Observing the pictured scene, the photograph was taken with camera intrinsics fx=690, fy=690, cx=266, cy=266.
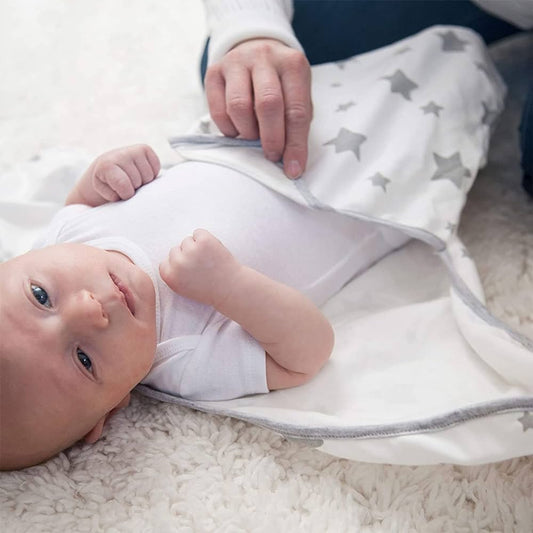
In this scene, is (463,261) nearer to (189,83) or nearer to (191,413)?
(191,413)

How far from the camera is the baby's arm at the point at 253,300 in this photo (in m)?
0.78

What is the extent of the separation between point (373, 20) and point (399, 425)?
2.33ft

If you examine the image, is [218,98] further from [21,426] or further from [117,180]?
[21,426]

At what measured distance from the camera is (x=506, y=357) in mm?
773

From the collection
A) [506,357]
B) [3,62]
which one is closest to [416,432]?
[506,357]

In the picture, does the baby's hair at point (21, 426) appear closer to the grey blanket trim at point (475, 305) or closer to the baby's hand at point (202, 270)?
the baby's hand at point (202, 270)

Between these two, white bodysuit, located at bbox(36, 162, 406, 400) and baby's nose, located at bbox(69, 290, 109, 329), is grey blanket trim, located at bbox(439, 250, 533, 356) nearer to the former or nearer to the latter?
white bodysuit, located at bbox(36, 162, 406, 400)

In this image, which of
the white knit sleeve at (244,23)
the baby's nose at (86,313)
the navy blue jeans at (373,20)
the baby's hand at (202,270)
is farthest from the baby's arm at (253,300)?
the navy blue jeans at (373,20)

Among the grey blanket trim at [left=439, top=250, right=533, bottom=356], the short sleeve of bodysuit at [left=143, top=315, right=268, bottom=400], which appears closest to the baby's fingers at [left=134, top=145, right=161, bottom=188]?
the short sleeve of bodysuit at [left=143, top=315, right=268, bottom=400]

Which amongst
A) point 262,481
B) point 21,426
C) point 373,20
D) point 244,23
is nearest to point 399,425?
point 262,481

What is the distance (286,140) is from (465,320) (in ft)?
1.05

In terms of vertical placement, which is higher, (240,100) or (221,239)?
(240,100)

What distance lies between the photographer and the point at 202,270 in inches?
30.7

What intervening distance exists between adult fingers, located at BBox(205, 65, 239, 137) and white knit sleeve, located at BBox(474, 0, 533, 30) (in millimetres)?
424
